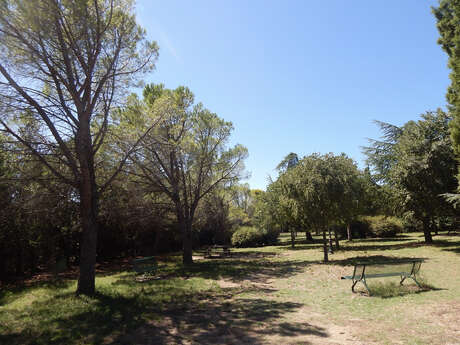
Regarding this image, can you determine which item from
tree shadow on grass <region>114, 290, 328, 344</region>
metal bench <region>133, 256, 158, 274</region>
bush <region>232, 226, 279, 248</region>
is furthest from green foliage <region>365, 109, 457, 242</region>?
metal bench <region>133, 256, 158, 274</region>

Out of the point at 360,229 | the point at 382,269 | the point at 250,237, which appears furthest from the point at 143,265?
the point at 360,229

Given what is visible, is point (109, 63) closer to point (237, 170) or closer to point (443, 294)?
point (237, 170)

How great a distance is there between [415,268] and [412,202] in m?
13.5

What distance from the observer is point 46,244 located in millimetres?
16844

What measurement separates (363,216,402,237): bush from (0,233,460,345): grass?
75.1ft

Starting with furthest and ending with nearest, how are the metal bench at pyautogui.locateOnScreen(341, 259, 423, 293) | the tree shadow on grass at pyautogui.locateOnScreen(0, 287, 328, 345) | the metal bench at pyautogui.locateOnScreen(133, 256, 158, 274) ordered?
the metal bench at pyautogui.locateOnScreen(133, 256, 158, 274), the metal bench at pyautogui.locateOnScreen(341, 259, 423, 293), the tree shadow on grass at pyautogui.locateOnScreen(0, 287, 328, 345)

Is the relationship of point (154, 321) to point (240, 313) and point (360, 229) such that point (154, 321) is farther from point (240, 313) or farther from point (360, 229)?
point (360, 229)

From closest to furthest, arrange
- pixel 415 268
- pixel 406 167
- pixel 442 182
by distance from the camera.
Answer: pixel 415 268 < pixel 442 182 < pixel 406 167

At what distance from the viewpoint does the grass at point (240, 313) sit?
4.98 meters

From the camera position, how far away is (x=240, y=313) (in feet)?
21.6

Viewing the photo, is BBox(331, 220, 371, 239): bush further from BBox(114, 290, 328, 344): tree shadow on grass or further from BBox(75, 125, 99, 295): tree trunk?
BBox(75, 125, 99, 295): tree trunk

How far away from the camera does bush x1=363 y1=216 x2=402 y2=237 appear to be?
30.9 metres

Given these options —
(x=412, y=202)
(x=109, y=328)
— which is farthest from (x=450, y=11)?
(x=109, y=328)

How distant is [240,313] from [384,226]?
3004 cm
